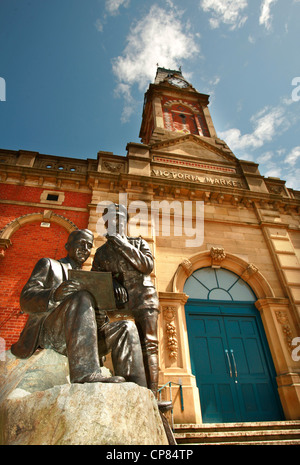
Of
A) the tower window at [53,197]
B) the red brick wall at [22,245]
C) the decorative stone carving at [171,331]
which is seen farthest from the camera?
the tower window at [53,197]

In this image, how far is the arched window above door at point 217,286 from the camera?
7.47m

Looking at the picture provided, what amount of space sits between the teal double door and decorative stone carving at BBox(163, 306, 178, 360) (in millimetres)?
688

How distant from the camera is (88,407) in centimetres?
133

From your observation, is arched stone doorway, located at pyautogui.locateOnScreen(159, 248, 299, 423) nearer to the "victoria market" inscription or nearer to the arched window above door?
the arched window above door

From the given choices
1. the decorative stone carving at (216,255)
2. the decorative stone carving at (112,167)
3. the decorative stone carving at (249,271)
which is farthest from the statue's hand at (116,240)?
the decorative stone carving at (112,167)

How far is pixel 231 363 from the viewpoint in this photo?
21.1ft

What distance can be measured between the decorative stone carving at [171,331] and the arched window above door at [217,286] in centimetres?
109

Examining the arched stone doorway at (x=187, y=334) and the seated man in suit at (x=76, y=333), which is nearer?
the seated man in suit at (x=76, y=333)

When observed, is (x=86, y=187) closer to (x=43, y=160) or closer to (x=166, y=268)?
(x=43, y=160)

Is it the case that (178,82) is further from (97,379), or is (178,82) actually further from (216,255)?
(97,379)

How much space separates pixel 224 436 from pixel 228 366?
2.70 meters

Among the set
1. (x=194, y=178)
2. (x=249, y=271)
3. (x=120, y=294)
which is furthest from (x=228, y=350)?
(x=194, y=178)

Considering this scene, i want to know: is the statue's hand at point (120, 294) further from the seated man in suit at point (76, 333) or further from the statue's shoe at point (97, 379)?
the statue's shoe at point (97, 379)

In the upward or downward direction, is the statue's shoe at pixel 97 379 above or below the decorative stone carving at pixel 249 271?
below
